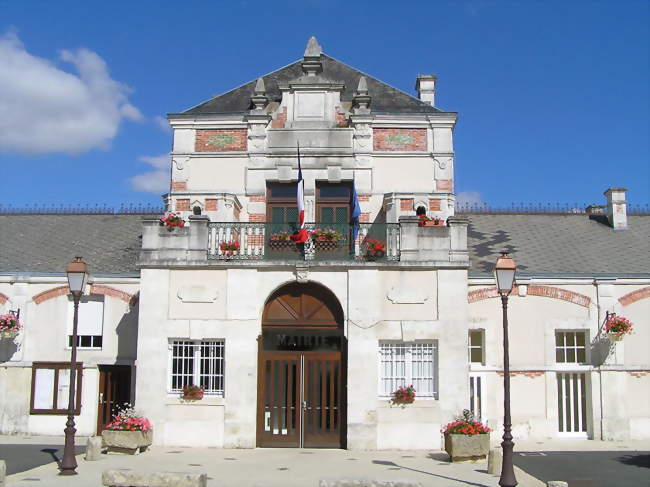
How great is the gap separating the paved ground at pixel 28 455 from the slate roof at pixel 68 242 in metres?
5.03

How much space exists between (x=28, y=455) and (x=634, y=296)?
606 inches

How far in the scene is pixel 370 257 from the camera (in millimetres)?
16203

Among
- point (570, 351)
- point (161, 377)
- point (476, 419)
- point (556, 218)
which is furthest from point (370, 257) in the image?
Result: point (556, 218)

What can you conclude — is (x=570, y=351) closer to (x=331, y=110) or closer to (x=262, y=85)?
(x=331, y=110)

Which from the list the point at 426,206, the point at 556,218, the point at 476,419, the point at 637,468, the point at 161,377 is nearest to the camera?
the point at 637,468

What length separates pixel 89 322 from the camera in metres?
19.6

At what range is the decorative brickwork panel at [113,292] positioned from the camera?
1950 centimetres

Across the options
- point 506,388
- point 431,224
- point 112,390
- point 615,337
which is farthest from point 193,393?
point 615,337

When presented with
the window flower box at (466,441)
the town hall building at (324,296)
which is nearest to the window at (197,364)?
the town hall building at (324,296)

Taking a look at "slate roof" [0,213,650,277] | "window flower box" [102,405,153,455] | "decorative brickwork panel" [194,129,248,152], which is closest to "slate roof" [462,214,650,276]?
"slate roof" [0,213,650,277]

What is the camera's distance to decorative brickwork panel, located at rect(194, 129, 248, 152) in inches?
734

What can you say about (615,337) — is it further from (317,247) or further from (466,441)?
(317,247)

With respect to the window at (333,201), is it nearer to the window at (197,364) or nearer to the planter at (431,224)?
the planter at (431,224)

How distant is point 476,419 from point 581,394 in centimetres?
520
